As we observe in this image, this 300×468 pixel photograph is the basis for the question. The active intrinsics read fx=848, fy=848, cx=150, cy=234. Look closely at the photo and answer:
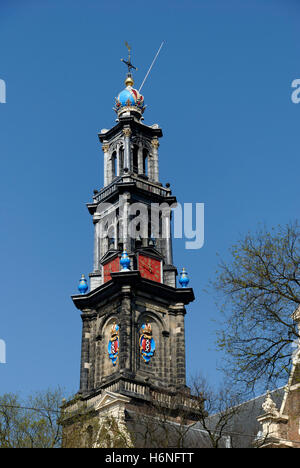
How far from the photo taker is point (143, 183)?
2776 inches

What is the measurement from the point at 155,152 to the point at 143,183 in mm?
4567

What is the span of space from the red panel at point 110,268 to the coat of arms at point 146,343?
16.7ft

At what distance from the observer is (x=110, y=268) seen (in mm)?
67250

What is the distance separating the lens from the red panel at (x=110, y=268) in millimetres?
66688

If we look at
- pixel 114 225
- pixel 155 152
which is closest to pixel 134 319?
pixel 114 225

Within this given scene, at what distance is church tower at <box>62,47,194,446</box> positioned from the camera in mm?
62781

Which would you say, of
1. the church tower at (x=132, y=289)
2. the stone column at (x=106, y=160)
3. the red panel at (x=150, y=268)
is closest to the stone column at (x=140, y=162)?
the church tower at (x=132, y=289)

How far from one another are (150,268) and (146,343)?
610cm

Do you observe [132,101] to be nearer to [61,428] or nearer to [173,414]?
[173,414]

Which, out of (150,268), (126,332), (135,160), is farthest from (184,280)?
(135,160)

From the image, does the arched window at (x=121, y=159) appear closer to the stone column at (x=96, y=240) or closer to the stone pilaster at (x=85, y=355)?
the stone column at (x=96, y=240)

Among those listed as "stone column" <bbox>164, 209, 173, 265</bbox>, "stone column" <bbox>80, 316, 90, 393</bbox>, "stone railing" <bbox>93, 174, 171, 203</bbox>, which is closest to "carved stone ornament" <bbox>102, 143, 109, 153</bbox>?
"stone railing" <bbox>93, 174, 171, 203</bbox>

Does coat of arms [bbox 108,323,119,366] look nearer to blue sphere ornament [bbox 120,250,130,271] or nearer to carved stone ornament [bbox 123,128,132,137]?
blue sphere ornament [bbox 120,250,130,271]

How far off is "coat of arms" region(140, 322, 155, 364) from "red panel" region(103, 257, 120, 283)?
200 inches
